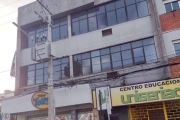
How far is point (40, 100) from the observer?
55.3 ft

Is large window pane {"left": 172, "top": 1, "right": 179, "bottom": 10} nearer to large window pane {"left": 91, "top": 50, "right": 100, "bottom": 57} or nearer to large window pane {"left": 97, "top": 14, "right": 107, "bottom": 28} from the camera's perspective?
large window pane {"left": 97, "top": 14, "right": 107, "bottom": 28}

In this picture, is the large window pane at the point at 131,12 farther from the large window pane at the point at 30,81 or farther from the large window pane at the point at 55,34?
the large window pane at the point at 30,81

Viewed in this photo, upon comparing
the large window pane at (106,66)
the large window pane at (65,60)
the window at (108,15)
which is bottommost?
the large window pane at (106,66)

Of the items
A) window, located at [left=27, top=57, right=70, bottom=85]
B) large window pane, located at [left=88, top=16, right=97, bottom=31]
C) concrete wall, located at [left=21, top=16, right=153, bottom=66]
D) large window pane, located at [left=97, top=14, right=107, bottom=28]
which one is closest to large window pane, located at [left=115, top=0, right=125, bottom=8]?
large window pane, located at [left=97, top=14, right=107, bottom=28]

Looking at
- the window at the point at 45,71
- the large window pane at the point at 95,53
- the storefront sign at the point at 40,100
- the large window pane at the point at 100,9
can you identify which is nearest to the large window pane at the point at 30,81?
the window at the point at 45,71

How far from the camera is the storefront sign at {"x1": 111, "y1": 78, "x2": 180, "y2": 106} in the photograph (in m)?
12.9

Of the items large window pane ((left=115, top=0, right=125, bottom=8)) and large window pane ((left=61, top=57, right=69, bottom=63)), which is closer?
large window pane ((left=115, top=0, right=125, bottom=8))

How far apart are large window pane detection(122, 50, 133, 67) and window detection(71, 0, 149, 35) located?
9.58 feet

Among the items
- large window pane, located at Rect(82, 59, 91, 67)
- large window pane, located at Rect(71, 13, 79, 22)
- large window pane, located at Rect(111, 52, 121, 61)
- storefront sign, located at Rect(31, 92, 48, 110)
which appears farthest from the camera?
large window pane, located at Rect(71, 13, 79, 22)

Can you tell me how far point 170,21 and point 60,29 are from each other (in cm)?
1062

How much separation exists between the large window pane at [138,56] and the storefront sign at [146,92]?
2.53 metres

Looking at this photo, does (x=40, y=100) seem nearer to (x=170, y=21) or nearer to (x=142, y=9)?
(x=142, y=9)

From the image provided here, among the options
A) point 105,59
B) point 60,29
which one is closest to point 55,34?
point 60,29

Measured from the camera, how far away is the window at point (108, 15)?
16906mm
